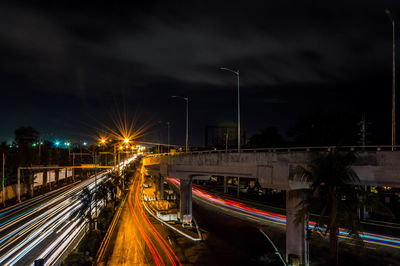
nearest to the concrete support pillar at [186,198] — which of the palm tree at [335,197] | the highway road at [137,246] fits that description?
the highway road at [137,246]

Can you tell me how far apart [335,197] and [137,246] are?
2111 cm

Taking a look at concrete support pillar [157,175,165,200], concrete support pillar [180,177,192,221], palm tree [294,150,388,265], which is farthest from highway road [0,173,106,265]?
palm tree [294,150,388,265]

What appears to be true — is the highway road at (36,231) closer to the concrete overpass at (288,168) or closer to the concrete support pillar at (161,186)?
the concrete overpass at (288,168)

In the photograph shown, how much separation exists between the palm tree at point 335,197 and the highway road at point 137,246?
13452 millimetres

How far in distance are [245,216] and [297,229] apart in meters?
20.9

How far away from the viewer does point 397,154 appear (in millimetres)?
18047

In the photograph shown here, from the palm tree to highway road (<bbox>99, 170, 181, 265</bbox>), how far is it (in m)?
13.5

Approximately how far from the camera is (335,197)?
17.3m

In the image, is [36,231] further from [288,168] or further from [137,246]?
[288,168]

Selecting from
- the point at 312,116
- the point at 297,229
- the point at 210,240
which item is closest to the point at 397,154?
the point at 297,229

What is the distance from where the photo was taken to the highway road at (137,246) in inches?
995

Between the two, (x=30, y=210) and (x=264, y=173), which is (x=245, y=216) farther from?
(x=30, y=210)

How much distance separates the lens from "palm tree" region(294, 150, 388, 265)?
663 inches

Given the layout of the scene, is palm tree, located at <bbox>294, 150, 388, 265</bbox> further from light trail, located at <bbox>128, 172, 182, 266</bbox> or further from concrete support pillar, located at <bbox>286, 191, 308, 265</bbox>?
light trail, located at <bbox>128, 172, 182, 266</bbox>
